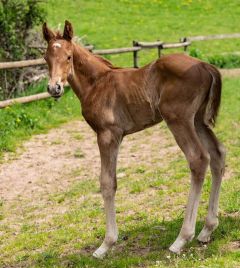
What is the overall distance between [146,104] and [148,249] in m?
1.37

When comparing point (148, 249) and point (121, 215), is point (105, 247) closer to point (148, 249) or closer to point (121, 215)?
point (148, 249)

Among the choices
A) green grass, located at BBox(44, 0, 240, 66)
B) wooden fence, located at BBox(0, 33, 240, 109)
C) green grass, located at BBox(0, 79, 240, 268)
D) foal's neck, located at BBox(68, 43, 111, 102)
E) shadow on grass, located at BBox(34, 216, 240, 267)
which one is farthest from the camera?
green grass, located at BBox(44, 0, 240, 66)

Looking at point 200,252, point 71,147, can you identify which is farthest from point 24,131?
point 200,252

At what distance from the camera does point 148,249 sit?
220 inches

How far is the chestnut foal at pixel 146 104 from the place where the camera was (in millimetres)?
5219

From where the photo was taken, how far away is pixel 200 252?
17.0 feet

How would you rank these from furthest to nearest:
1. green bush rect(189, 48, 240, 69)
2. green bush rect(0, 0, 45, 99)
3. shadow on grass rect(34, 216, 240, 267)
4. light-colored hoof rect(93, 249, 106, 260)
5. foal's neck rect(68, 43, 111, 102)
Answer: green bush rect(189, 48, 240, 69) < green bush rect(0, 0, 45, 99) < foal's neck rect(68, 43, 111, 102) < light-colored hoof rect(93, 249, 106, 260) < shadow on grass rect(34, 216, 240, 267)

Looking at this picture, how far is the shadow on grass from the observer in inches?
204

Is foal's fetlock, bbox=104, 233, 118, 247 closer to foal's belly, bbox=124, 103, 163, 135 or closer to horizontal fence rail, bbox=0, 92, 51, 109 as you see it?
foal's belly, bbox=124, 103, 163, 135

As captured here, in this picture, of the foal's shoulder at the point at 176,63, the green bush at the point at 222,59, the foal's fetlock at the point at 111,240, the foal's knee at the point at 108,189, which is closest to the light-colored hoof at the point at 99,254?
the foal's fetlock at the point at 111,240

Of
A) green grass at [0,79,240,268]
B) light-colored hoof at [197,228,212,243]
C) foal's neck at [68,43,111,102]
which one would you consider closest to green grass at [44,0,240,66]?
green grass at [0,79,240,268]

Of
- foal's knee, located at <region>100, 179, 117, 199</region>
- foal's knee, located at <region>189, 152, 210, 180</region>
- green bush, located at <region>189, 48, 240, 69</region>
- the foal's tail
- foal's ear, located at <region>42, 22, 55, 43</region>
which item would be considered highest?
foal's ear, located at <region>42, 22, 55, 43</region>

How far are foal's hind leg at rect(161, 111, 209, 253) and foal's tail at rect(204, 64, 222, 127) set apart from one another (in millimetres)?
299

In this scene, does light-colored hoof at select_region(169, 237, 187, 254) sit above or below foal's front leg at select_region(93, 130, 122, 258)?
below
